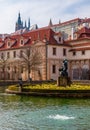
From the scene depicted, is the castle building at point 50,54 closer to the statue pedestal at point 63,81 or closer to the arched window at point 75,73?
the arched window at point 75,73

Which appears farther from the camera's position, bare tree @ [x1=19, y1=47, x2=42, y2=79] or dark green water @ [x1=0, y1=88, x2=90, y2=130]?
bare tree @ [x1=19, y1=47, x2=42, y2=79]

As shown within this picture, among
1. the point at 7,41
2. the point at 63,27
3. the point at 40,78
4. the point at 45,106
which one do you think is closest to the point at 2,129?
the point at 45,106

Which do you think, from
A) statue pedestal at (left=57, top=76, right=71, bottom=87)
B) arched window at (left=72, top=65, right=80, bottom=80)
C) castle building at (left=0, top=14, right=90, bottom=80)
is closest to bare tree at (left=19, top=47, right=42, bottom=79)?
castle building at (left=0, top=14, right=90, bottom=80)

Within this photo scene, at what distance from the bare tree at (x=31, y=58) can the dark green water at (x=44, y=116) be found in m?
34.2

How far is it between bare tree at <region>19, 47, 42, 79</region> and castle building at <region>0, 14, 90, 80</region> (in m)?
0.37

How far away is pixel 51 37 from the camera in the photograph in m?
65.1

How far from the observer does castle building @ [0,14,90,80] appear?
207 ft

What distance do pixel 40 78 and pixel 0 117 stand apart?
1697 inches

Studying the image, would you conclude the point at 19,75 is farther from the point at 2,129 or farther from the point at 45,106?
the point at 2,129

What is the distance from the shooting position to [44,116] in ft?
69.4

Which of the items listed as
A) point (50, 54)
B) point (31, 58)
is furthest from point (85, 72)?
point (31, 58)

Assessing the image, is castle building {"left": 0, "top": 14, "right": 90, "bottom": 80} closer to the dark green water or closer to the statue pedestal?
the statue pedestal

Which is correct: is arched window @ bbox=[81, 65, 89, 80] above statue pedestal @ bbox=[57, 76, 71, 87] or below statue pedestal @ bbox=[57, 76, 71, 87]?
above

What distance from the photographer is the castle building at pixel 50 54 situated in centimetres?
6297
